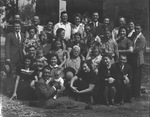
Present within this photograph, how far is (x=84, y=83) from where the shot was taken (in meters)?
6.90

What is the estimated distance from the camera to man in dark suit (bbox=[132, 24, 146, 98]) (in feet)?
23.1

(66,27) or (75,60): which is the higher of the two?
(66,27)

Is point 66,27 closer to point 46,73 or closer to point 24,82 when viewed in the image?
point 46,73

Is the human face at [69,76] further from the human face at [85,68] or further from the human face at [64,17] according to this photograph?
the human face at [64,17]

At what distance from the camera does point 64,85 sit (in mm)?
6859

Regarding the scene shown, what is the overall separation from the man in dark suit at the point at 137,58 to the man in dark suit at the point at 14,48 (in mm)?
1865

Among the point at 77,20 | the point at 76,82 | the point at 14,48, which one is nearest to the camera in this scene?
the point at 14,48

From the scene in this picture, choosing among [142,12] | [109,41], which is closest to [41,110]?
[109,41]

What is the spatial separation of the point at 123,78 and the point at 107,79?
0.91ft

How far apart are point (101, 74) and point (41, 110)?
3.72 ft

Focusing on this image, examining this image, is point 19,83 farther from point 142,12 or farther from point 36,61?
point 142,12

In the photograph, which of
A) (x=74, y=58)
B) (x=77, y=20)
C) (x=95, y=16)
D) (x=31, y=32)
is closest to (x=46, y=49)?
(x=31, y=32)

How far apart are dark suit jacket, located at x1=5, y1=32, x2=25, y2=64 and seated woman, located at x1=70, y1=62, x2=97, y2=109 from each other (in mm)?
953

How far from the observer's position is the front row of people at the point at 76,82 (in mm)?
6750
